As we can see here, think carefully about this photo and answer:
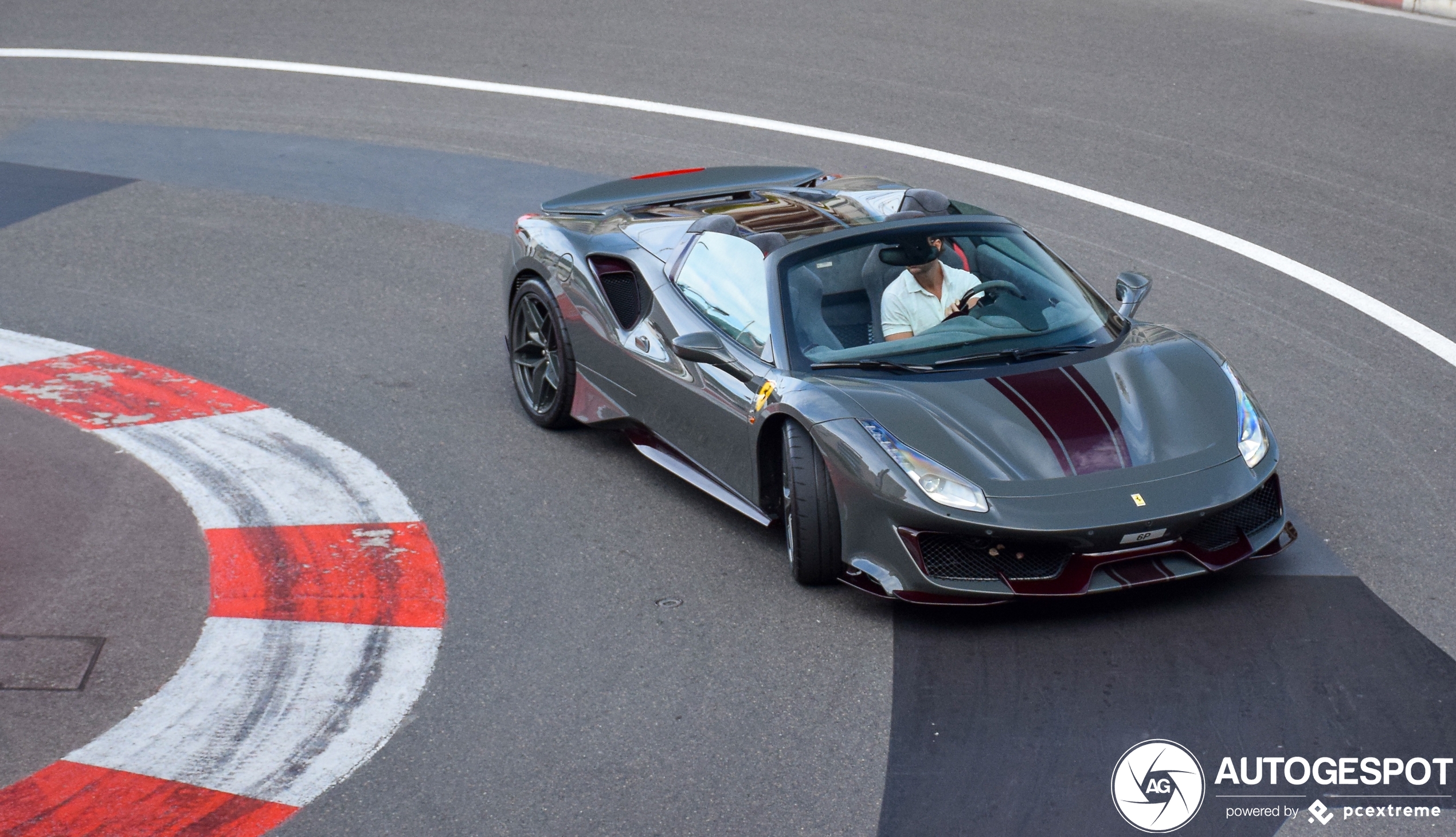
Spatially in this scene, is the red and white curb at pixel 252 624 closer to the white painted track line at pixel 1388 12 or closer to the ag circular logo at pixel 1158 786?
the ag circular logo at pixel 1158 786

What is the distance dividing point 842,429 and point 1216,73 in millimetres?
8738

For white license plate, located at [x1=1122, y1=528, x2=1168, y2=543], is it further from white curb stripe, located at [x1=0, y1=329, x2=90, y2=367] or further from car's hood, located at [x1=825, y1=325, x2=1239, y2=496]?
white curb stripe, located at [x1=0, y1=329, x2=90, y2=367]

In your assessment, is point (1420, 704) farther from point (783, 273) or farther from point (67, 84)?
point (67, 84)

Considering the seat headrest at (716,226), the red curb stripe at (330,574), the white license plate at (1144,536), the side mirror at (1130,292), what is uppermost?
the seat headrest at (716,226)

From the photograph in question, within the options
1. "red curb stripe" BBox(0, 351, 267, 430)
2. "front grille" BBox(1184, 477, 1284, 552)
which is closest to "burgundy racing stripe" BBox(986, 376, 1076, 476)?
"front grille" BBox(1184, 477, 1284, 552)

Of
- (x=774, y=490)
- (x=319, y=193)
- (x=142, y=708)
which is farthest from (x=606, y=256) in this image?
(x=319, y=193)

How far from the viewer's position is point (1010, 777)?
14.2 feet

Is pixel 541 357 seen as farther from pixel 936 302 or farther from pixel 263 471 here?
pixel 936 302

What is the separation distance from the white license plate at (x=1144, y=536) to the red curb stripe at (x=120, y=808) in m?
2.75

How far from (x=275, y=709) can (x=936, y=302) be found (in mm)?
2967

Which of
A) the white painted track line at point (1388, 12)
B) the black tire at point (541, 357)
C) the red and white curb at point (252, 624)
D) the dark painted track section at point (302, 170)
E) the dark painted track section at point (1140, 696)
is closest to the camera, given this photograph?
the dark painted track section at point (1140, 696)

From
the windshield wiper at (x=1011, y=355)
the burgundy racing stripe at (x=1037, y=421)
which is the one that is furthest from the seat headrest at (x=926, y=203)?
the burgundy racing stripe at (x=1037, y=421)

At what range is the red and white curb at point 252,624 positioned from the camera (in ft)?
14.4

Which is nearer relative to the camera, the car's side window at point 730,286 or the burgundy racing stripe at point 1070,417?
the burgundy racing stripe at point 1070,417
